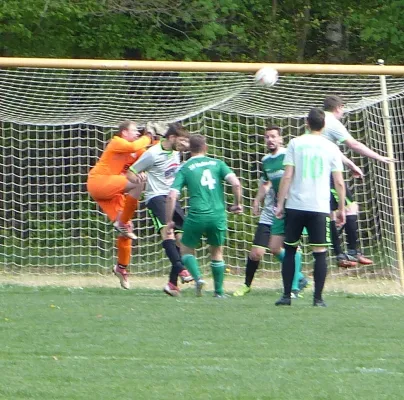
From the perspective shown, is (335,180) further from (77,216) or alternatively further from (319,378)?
(77,216)

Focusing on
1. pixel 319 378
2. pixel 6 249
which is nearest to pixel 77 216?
pixel 6 249

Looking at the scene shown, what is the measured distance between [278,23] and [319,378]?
15.1 meters

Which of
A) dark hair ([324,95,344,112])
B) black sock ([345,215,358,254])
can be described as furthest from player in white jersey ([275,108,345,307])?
black sock ([345,215,358,254])

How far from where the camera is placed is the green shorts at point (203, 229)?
1029 centimetres

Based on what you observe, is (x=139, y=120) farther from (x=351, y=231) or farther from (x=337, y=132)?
(x=337, y=132)

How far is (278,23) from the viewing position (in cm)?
2052

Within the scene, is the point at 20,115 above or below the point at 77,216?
above

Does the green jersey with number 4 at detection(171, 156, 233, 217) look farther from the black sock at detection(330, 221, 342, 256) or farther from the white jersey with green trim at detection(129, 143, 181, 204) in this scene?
the black sock at detection(330, 221, 342, 256)

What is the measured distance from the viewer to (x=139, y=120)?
14.4 m

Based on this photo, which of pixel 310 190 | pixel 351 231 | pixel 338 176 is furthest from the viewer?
pixel 351 231

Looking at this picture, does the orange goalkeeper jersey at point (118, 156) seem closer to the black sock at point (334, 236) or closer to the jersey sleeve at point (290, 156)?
the black sock at point (334, 236)

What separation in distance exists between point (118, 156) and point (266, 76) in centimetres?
197

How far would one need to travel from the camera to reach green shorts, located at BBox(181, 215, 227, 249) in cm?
1029

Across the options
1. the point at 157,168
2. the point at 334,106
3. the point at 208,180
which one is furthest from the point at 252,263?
the point at 334,106
